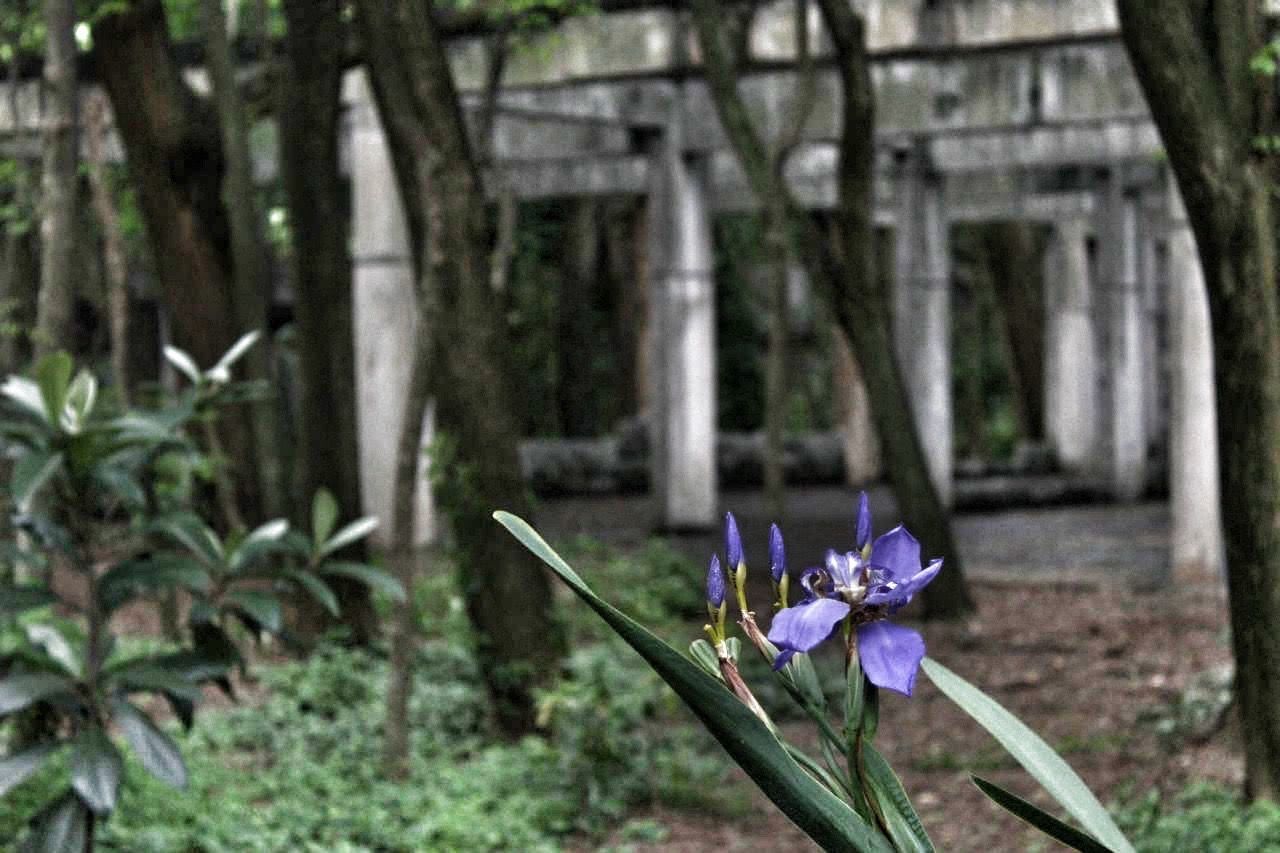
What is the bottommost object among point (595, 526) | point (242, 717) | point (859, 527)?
point (595, 526)

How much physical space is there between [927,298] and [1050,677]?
12.8 meters

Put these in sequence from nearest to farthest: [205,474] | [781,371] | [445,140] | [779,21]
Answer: [445,140] < [205,474] < [781,371] < [779,21]

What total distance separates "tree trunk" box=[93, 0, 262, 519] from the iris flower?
9.37 meters

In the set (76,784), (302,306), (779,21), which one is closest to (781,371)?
(779,21)

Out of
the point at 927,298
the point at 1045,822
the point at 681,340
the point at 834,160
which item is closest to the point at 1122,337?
the point at 927,298

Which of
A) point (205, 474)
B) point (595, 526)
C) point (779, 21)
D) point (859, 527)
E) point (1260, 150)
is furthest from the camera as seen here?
point (595, 526)

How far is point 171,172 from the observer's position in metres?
10.9

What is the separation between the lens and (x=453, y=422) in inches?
332

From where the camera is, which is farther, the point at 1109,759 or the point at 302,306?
the point at 302,306

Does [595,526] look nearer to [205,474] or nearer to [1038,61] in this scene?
[1038,61]

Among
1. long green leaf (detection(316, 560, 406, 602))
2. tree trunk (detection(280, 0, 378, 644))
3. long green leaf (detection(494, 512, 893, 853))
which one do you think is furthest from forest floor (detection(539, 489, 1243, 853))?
long green leaf (detection(494, 512, 893, 853))

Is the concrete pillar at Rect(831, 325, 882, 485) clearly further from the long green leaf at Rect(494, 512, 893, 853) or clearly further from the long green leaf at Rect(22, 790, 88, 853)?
the long green leaf at Rect(494, 512, 893, 853)

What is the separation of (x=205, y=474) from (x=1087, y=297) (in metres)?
21.8

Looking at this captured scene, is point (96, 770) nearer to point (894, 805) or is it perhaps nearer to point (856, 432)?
point (894, 805)
